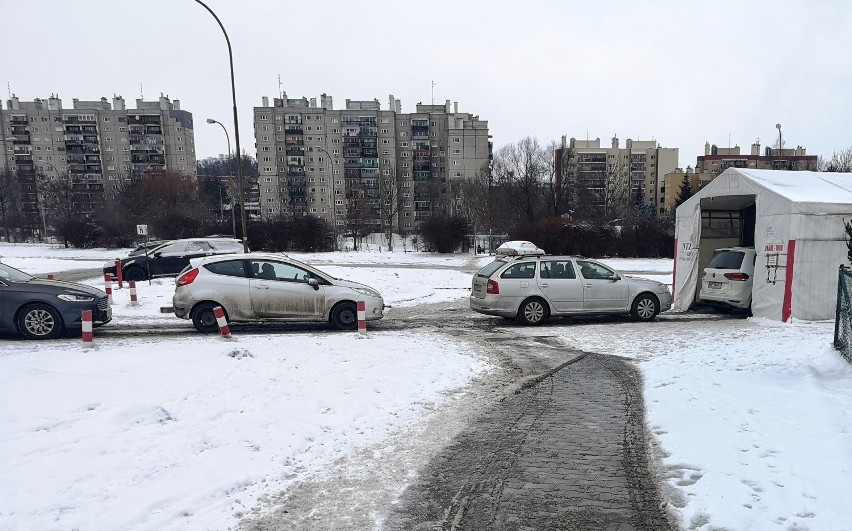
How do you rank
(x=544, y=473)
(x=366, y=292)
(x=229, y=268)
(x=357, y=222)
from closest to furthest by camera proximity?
1. (x=544, y=473)
2. (x=229, y=268)
3. (x=366, y=292)
4. (x=357, y=222)

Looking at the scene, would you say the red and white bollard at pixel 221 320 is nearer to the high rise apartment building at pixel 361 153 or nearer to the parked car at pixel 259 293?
the parked car at pixel 259 293

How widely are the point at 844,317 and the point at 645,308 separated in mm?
5085

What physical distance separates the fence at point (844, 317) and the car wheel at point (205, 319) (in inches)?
434

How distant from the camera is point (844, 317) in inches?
291

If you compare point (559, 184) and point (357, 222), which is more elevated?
point (559, 184)

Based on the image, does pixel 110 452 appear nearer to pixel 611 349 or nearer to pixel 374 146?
pixel 611 349

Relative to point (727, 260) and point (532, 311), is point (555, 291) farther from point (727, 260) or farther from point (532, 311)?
point (727, 260)

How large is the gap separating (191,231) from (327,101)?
→ 53928mm

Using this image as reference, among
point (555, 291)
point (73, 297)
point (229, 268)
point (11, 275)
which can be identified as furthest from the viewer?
point (555, 291)

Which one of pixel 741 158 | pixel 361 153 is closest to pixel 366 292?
pixel 361 153

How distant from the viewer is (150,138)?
302ft

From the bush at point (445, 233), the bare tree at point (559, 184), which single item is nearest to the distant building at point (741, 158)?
the bare tree at point (559, 184)

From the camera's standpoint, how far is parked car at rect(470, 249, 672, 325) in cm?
1180

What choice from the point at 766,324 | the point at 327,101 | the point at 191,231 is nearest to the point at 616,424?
the point at 766,324
